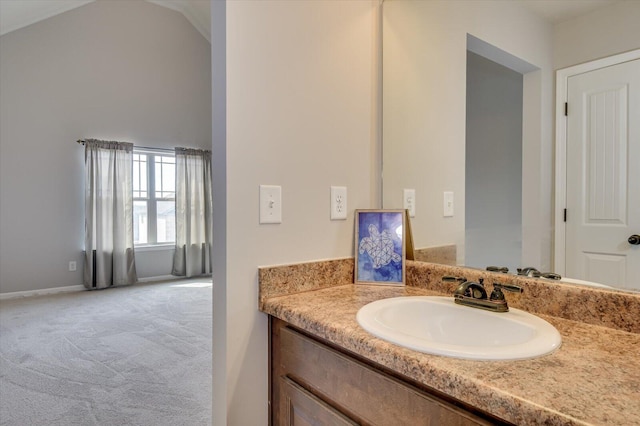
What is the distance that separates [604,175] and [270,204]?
91 cm

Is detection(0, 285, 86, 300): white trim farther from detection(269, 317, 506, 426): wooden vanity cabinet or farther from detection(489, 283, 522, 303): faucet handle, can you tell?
detection(489, 283, 522, 303): faucet handle

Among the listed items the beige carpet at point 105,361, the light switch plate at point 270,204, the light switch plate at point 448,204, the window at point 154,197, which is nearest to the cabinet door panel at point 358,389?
the light switch plate at point 270,204

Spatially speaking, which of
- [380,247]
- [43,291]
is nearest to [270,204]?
[380,247]

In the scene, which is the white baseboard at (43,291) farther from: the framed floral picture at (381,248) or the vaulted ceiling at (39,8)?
the framed floral picture at (381,248)

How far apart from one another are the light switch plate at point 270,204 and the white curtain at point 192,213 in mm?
4836

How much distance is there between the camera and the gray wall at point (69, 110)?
4.44m

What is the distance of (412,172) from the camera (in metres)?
1.43

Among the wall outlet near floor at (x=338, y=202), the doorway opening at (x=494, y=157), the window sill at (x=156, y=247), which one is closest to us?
the doorway opening at (x=494, y=157)

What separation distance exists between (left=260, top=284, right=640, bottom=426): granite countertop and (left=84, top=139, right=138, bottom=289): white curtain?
4.94 meters

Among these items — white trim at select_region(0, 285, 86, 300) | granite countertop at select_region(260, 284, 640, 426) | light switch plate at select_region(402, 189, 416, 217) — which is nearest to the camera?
granite countertop at select_region(260, 284, 640, 426)

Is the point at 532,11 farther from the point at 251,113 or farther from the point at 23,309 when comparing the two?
the point at 23,309

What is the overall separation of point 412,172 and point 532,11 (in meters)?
0.62

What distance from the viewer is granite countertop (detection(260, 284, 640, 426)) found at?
503 mm

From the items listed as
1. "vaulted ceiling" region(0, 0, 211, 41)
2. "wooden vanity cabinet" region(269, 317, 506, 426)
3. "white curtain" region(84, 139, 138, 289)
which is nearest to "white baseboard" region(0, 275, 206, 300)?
"white curtain" region(84, 139, 138, 289)
